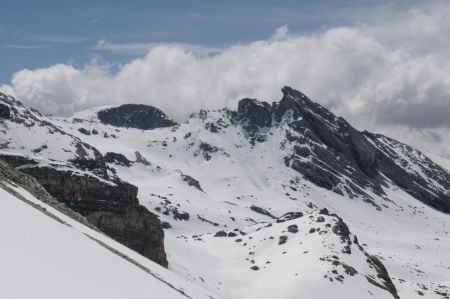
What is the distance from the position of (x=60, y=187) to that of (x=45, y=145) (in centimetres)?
3697

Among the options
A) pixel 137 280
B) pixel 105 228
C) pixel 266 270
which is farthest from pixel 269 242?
pixel 137 280

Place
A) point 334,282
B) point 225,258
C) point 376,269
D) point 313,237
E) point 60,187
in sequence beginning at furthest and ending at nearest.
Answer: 1. point 225,258
2. point 313,237
3. point 376,269
4. point 334,282
5. point 60,187

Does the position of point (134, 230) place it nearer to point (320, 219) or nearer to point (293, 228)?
point (293, 228)

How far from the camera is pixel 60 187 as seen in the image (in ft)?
278

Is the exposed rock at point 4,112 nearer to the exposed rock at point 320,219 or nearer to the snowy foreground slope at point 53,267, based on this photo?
the exposed rock at point 320,219

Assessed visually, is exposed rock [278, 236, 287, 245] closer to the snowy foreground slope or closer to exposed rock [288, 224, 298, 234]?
exposed rock [288, 224, 298, 234]

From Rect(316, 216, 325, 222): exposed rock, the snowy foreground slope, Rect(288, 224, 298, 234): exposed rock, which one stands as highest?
the snowy foreground slope

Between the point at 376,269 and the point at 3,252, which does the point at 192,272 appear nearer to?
the point at 376,269

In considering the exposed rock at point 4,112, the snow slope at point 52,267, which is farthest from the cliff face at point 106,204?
the snow slope at point 52,267

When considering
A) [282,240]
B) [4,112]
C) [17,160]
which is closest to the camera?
[17,160]

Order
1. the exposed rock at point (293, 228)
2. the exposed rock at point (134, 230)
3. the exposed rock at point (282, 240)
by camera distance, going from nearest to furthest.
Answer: the exposed rock at point (134, 230)
the exposed rock at point (282, 240)
the exposed rock at point (293, 228)

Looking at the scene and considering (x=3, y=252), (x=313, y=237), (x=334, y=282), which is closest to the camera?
(x=3, y=252)

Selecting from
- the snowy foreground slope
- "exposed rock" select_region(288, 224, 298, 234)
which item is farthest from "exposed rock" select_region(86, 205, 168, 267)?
the snowy foreground slope

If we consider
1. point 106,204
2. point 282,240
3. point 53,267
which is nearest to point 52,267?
point 53,267
